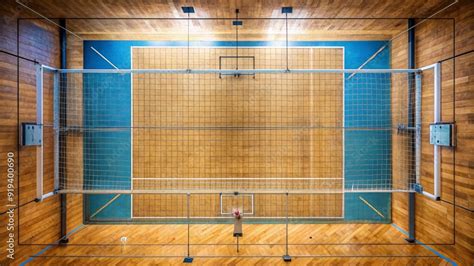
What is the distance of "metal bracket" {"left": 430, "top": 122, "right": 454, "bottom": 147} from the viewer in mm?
2932

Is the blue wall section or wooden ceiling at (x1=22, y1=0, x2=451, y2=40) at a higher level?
wooden ceiling at (x1=22, y1=0, x2=451, y2=40)

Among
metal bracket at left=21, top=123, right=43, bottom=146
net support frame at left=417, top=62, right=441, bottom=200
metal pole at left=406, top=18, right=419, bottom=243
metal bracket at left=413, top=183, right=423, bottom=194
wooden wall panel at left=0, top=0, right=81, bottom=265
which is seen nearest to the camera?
wooden wall panel at left=0, top=0, right=81, bottom=265

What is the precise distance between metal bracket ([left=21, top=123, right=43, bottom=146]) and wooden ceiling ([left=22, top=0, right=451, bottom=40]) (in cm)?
145

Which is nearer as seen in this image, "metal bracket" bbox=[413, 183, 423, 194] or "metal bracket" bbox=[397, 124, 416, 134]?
"metal bracket" bbox=[413, 183, 423, 194]

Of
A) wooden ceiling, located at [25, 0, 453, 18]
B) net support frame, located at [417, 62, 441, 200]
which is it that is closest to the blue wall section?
wooden ceiling, located at [25, 0, 453, 18]

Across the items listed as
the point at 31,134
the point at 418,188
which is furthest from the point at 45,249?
the point at 418,188

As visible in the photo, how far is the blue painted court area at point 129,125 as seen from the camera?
4.02 meters

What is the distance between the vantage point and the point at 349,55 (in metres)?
4.07

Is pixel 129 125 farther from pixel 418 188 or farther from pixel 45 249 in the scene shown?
pixel 418 188

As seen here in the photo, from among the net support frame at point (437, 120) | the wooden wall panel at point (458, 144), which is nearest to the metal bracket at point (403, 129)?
the wooden wall panel at point (458, 144)

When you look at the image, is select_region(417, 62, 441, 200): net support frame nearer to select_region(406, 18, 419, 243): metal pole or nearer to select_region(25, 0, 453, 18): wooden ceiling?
select_region(406, 18, 419, 243): metal pole

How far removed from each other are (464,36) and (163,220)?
4735 millimetres

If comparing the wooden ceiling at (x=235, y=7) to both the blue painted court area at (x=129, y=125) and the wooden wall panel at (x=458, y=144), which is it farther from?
the blue painted court area at (x=129, y=125)

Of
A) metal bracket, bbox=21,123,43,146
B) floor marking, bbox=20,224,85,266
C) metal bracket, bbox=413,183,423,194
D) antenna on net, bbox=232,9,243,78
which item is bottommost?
floor marking, bbox=20,224,85,266
